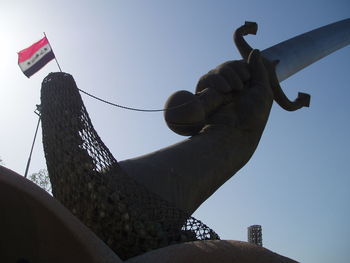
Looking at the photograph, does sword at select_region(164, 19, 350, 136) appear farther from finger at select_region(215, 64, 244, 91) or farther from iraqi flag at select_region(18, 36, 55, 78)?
iraqi flag at select_region(18, 36, 55, 78)

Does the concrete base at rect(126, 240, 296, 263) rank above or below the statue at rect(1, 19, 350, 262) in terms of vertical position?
below

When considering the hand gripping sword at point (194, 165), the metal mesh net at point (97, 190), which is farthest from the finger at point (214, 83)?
the metal mesh net at point (97, 190)

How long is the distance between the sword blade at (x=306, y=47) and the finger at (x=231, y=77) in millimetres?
2341

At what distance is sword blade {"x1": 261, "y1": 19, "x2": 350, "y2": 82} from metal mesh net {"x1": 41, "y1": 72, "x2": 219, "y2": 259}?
5.76m

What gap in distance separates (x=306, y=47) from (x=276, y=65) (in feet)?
11.1

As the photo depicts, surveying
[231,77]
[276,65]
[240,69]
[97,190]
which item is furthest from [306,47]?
[97,190]

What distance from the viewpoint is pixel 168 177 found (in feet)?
15.8

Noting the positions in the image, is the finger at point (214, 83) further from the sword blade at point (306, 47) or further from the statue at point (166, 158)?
the sword blade at point (306, 47)

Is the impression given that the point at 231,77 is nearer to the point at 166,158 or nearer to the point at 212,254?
the point at 166,158

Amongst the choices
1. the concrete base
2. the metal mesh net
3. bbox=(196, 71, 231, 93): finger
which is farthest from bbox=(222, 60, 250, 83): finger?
the concrete base

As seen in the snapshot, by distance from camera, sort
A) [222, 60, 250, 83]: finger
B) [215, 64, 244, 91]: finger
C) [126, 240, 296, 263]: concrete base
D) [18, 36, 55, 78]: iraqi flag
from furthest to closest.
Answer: [18, 36, 55, 78]: iraqi flag, [222, 60, 250, 83]: finger, [215, 64, 244, 91]: finger, [126, 240, 296, 263]: concrete base

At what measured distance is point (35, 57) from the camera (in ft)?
24.8

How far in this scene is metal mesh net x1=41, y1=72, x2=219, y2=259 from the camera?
3.22 metres

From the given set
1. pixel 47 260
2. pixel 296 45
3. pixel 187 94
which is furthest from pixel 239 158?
pixel 296 45
